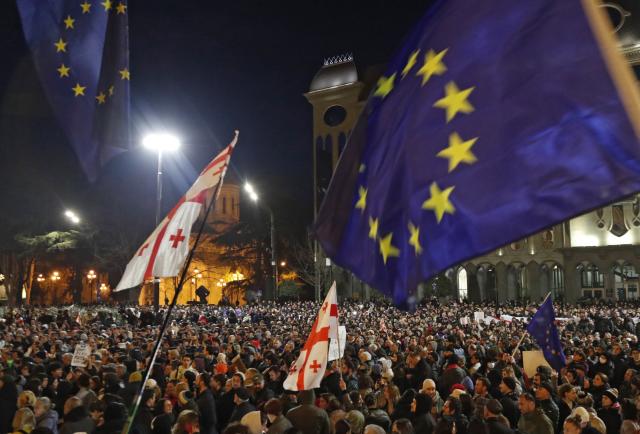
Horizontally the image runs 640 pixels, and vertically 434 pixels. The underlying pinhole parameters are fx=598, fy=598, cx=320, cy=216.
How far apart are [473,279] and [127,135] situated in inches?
2101

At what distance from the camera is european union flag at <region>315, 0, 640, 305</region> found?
2.95 m

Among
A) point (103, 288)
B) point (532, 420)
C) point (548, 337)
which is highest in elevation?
point (103, 288)

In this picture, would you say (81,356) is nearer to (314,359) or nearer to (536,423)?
(314,359)

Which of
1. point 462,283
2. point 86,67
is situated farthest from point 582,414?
point 462,283

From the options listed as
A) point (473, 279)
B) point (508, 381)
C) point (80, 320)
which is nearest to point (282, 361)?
point (508, 381)

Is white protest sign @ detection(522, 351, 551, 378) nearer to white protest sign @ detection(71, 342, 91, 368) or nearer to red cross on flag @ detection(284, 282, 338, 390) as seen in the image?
red cross on flag @ detection(284, 282, 338, 390)

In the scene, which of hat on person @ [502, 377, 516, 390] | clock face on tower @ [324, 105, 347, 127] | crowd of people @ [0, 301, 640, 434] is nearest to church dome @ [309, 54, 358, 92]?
clock face on tower @ [324, 105, 347, 127]

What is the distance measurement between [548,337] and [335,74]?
175 feet

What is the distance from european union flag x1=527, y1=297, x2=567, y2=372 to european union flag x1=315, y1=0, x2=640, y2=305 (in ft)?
28.1

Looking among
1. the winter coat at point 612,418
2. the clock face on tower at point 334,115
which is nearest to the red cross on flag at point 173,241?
the winter coat at point 612,418

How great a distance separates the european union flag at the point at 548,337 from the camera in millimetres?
11719

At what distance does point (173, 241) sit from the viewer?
6840mm

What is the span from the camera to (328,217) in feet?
16.0

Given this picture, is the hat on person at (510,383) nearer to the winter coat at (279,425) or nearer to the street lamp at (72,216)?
the winter coat at (279,425)
